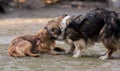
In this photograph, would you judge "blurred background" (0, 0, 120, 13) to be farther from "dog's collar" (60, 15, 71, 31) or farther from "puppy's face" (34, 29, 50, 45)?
"dog's collar" (60, 15, 71, 31)

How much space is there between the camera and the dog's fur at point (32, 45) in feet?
27.0

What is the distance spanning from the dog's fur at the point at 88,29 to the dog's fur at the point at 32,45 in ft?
0.99

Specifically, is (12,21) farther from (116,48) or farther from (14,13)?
(116,48)

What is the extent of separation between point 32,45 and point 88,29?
1.22 meters

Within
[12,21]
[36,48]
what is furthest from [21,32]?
[36,48]

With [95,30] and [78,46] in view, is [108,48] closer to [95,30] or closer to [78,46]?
[95,30]

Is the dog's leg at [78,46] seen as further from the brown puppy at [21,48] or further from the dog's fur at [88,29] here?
the brown puppy at [21,48]

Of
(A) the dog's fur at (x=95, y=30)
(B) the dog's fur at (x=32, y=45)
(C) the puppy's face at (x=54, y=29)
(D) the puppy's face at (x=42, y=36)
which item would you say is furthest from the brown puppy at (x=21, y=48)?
(A) the dog's fur at (x=95, y=30)

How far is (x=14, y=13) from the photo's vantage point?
17547mm

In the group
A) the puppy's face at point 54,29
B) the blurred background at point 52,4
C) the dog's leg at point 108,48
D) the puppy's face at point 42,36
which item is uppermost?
the blurred background at point 52,4

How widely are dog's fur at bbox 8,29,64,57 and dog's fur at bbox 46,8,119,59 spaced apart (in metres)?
0.30

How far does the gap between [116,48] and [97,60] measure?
1.38 feet

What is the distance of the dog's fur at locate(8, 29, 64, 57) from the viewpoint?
8242 millimetres

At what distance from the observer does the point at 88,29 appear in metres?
8.05
